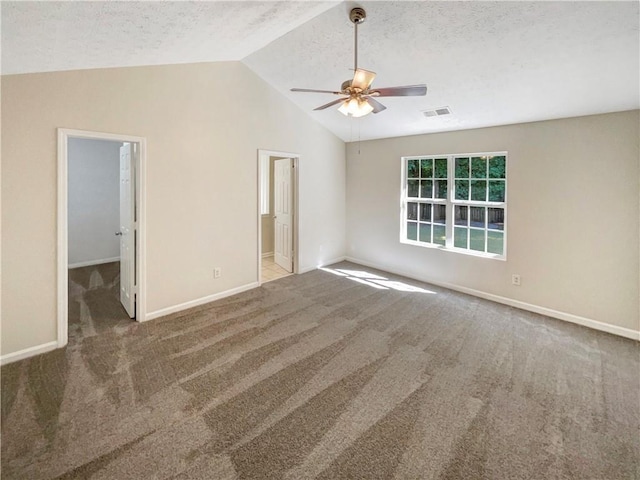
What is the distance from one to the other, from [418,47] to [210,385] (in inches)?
142

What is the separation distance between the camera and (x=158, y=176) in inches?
144

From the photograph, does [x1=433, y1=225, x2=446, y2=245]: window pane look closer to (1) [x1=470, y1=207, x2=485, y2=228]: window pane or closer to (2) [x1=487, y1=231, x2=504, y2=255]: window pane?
(1) [x1=470, y1=207, x2=485, y2=228]: window pane

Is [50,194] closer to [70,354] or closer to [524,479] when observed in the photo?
[70,354]

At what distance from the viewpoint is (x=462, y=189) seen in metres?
4.88

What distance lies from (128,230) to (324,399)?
2992mm

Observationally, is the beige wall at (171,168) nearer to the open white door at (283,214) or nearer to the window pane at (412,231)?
the open white door at (283,214)

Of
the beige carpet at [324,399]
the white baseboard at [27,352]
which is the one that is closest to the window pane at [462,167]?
the beige carpet at [324,399]

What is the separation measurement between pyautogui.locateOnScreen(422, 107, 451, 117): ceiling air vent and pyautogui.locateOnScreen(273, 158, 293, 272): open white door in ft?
7.51

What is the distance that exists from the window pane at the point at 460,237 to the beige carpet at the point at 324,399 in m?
1.36

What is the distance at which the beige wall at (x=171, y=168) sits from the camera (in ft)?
9.06

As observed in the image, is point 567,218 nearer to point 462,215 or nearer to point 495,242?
point 495,242

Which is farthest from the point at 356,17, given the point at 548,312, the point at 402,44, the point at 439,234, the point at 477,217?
the point at 548,312

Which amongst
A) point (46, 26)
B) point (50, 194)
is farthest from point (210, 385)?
point (46, 26)

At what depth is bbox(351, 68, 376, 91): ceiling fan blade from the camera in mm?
2432
